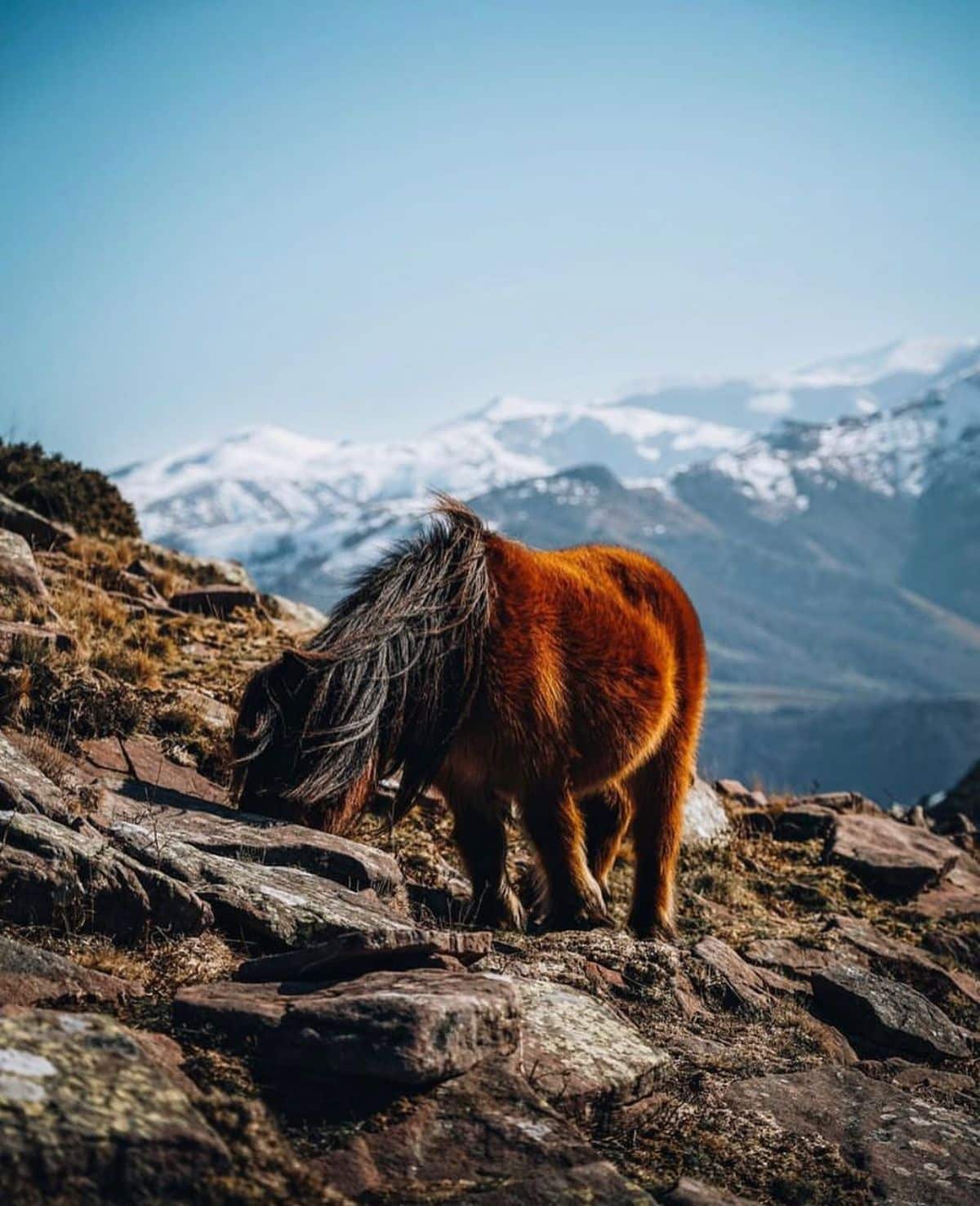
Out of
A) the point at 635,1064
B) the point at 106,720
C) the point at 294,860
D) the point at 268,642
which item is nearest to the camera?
the point at 635,1064

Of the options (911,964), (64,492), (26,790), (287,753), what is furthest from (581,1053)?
(64,492)

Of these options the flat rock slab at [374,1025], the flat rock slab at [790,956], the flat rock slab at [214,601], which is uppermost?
the flat rock slab at [214,601]

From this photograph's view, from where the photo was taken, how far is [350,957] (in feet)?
13.1

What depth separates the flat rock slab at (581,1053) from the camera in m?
3.93

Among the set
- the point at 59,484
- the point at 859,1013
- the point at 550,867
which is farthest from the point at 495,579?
the point at 59,484

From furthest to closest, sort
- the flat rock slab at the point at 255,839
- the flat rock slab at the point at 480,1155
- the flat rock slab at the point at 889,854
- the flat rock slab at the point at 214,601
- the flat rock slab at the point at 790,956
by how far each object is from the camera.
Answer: the flat rock slab at the point at 214,601 → the flat rock slab at the point at 889,854 → the flat rock slab at the point at 790,956 → the flat rock slab at the point at 255,839 → the flat rock slab at the point at 480,1155

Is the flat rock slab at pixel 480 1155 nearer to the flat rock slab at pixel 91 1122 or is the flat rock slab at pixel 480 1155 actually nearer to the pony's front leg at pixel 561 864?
the flat rock slab at pixel 91 1122

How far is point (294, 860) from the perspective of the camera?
17.9ft

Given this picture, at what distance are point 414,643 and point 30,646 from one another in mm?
2847

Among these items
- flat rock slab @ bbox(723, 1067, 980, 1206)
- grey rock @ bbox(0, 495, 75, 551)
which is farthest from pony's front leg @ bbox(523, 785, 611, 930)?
grey rock @ bbox(0, 495, 75, 551)

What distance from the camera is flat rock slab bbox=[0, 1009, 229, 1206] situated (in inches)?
100

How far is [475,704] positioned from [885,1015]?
285cm

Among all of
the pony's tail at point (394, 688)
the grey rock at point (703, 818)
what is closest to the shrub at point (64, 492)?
the grey rock at point (703, 818)

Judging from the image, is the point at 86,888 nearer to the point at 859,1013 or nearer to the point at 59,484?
the point at 859,1013
